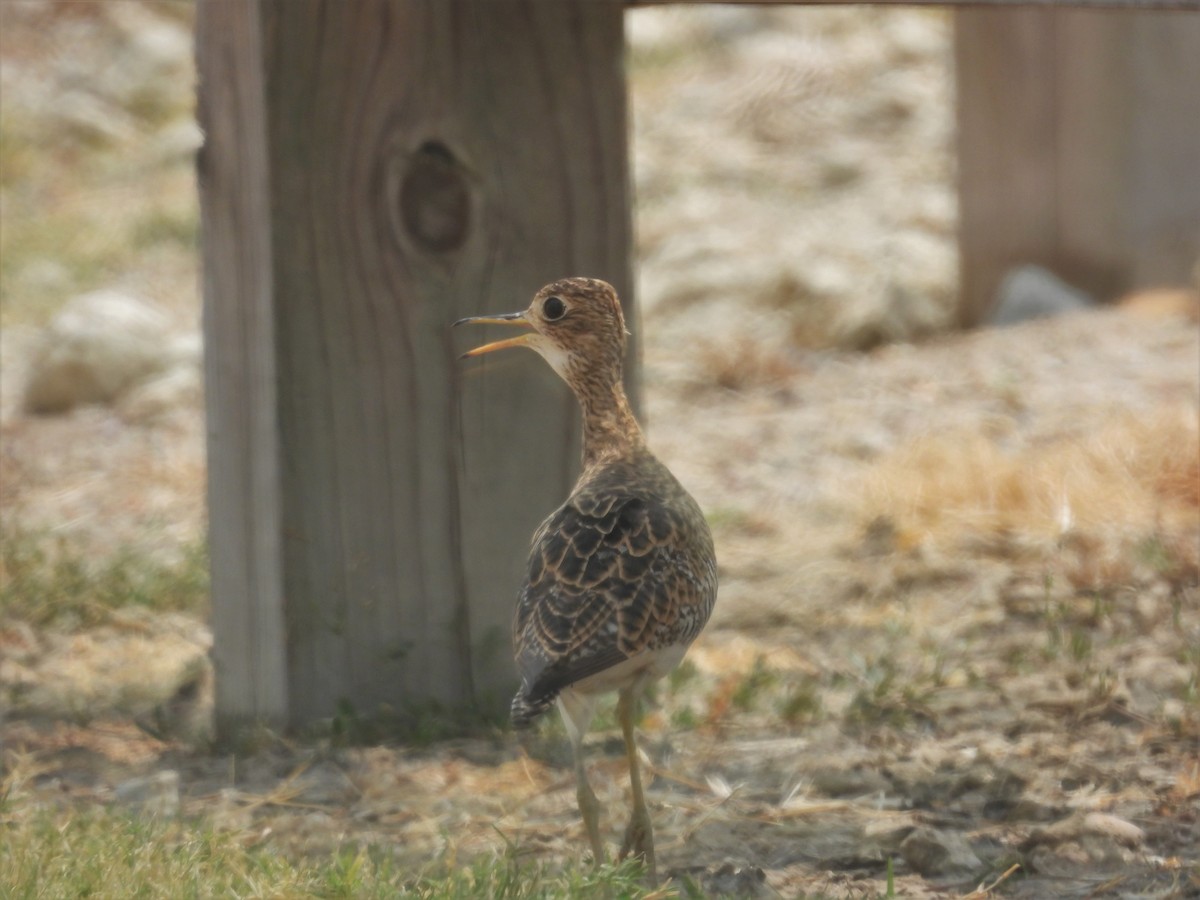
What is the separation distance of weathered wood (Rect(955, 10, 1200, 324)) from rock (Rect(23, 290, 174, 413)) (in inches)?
155

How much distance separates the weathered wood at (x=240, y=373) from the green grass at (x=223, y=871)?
0.82 meters

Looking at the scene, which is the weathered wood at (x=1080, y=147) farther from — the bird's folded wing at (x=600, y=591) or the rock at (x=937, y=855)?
the bird's folded wing at (x=600, y=591)

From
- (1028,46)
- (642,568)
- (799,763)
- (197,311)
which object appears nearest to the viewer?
(642,568)

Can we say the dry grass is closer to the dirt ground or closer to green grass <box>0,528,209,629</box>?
the dirt ground

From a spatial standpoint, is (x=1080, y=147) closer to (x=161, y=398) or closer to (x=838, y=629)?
(x=838, y=629)

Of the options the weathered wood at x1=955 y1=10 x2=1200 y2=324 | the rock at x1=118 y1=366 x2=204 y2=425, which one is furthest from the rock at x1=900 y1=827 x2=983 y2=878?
the weathered wood at x1=955 y1=10 x2=1200 y2=324

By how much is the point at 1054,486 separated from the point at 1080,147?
299 centimetres

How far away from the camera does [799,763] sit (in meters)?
4.55

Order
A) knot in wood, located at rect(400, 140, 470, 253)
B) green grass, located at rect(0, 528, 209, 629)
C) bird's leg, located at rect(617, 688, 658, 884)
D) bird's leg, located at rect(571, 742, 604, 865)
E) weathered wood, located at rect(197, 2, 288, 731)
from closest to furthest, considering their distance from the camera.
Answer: bird's leg, located at rect(571, 742, 604, 865) < bird's leg, located at rect(617, 688, 658, 884) < weathered wood, located at rect(197, 2, 288, 731) < knot in wood, located at rect(400, 140, 470, 253) < green grass, located at rect(0, 528, 209, 629)

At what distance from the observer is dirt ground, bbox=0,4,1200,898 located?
13.6 feet

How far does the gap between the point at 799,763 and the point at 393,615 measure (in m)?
1.11

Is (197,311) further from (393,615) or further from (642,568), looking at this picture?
(642,568)

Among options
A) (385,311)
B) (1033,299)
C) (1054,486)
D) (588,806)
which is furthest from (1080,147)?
(588,806)

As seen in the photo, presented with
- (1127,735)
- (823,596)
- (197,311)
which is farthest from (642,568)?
(197,311)
